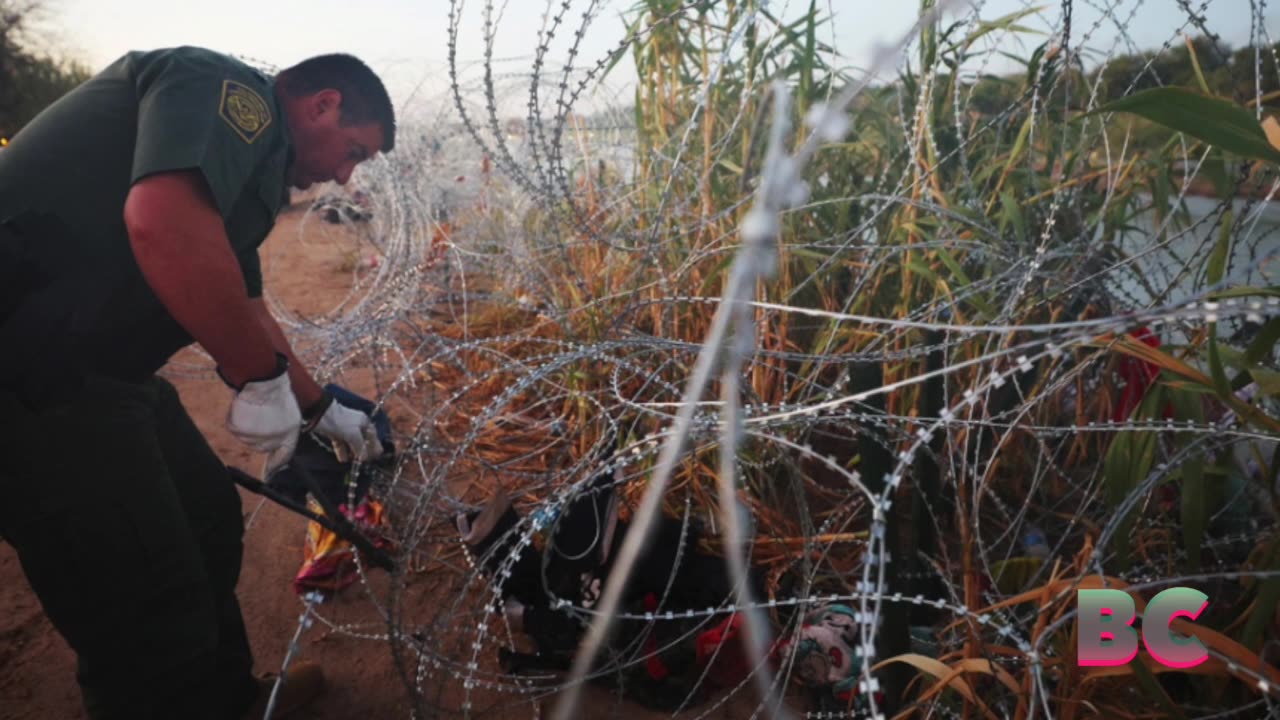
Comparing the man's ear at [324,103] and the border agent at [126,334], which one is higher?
Result: the man's ear at [324,103]

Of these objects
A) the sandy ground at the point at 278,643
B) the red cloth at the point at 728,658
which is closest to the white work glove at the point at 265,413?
the sandy ground at the point at 278,643

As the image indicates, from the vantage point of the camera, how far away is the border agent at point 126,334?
146cm

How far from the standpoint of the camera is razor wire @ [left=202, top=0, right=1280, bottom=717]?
1.32m

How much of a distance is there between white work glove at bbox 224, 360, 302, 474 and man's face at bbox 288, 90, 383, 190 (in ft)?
2.02

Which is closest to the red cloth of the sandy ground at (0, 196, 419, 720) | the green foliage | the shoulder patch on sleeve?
the sandy ground at (0, 196, 419, 720)

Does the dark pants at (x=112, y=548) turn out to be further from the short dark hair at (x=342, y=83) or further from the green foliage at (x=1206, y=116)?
the green foliage at (x=1206, y=116)

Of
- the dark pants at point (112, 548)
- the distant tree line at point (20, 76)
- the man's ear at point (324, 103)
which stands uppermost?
the distant tree line at point (20, 76)

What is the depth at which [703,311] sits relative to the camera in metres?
2.76

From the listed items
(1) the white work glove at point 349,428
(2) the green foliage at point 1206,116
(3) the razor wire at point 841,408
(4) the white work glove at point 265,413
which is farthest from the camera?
(1) the white work glove at point 349,428

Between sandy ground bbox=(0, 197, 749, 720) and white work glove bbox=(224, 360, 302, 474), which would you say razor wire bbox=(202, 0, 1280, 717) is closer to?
sandy ground bbox=(0, 197, 749, 720)

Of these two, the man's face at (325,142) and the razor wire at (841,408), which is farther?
the man's face at (325,142)

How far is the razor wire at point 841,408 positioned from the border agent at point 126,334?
49 centimetres

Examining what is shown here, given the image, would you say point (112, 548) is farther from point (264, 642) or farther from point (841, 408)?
point (841, 408)

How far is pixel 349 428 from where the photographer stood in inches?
90.6
